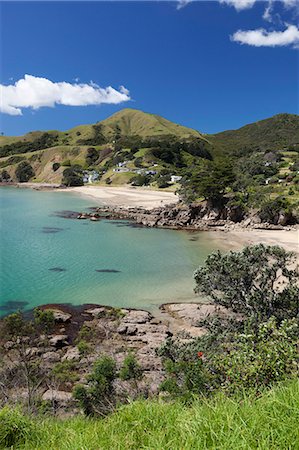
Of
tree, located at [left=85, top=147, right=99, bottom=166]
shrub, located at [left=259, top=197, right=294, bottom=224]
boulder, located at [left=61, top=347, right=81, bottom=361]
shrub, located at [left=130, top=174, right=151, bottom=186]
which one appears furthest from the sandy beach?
boulder, located at [left=61, top=347, right=81, bottom=361]

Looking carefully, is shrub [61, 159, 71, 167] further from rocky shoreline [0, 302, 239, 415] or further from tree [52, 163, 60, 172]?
rocky shoreline [0, 302, 239, 415]

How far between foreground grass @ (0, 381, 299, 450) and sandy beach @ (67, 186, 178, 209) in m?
70.5

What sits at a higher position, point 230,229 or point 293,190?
point 293,190

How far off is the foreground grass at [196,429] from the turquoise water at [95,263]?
19.2 m

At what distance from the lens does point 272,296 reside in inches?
577

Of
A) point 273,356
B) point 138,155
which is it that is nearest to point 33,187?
point 138,155

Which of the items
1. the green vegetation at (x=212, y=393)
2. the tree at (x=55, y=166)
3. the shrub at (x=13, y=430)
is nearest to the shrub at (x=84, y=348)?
the green vegetation at (x=212, y=393)

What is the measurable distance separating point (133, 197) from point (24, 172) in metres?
86.3

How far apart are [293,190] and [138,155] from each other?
3453 inches

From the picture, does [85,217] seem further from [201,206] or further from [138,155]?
[138,155]

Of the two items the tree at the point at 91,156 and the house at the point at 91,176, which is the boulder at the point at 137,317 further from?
→ the tree at the point at 91,156

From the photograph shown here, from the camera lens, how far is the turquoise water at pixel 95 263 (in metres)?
25.5

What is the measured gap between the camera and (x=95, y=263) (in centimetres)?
3422

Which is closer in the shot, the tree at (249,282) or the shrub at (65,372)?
the shrub at (65,372)
